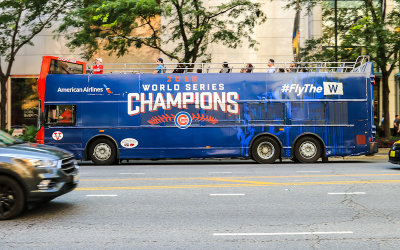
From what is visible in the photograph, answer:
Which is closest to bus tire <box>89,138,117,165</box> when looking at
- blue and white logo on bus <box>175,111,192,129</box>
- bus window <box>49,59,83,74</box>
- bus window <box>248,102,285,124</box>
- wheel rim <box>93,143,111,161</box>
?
wheel rim <box>93,143,111,161</box>

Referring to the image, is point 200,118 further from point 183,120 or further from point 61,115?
point 61,115

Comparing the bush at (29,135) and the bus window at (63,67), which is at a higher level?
the bus window at (63,67)

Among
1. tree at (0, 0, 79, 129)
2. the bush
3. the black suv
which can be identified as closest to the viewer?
the black suv

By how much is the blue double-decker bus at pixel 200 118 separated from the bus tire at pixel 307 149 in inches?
1.5

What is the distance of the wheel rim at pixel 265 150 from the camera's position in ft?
56.2

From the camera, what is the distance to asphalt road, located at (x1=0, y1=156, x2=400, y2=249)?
5848mm

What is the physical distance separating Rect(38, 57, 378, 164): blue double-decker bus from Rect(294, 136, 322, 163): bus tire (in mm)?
38

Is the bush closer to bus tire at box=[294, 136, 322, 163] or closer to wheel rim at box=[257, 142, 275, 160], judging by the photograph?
wheel rim at box=[257, 142, 275, 160]

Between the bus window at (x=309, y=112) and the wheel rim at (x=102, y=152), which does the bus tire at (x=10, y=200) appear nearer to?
the wheel rim at (x=102, y=152)

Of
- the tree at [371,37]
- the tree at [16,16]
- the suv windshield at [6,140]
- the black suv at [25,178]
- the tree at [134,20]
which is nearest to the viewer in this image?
the black suv at [25,178]

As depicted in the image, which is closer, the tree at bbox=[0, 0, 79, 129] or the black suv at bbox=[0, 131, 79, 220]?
the black suv at bbox=[0, 131, 79, 220]

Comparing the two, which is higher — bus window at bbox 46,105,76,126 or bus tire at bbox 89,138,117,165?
bus window at bbox 46,105,76,126

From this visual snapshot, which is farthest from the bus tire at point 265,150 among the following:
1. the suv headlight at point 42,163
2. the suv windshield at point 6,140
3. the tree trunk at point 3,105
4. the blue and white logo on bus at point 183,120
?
the tree trunk at point 3,105

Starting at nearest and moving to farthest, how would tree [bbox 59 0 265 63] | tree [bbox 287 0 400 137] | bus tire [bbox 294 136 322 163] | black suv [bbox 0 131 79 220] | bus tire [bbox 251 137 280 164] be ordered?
1. black suv [bbox 0 131 79 220]
2. bus tire [bbox 251 137 280 164]
3. bus tire [bbox 294 136 322 163]
4. tree [bbox 59 0 265 63]
5. tree [bbox 287 0 400 137]
